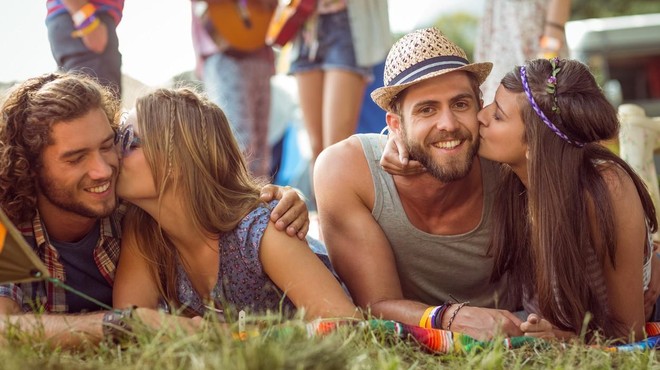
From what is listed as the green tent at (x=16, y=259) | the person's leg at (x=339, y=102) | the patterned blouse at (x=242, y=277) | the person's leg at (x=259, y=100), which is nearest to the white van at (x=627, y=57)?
the person's leg at (x=259, y=100)

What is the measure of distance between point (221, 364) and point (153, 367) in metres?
0.25

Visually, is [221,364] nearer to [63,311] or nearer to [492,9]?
[63,311]

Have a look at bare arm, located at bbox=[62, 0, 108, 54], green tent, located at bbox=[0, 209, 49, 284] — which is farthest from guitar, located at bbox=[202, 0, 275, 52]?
green tent, located at bbox=[0, 209, 49, 284]

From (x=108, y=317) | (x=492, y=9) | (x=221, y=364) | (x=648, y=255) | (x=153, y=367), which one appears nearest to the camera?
(x=221, y=364)

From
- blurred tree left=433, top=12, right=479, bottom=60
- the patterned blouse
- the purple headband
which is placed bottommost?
blurred tree left=433, top=12, right=479, bottom=60

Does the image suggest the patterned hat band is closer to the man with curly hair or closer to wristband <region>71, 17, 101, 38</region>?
the man with curly hair

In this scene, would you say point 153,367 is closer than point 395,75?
Yes

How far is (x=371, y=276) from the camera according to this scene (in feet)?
11.2

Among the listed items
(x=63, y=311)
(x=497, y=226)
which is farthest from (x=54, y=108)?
(x=497, y=226)

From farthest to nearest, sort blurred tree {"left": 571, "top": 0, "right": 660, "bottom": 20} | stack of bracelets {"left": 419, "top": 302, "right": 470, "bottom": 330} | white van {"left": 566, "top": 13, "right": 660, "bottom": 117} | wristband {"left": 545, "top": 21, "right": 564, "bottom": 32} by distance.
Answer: blurred tree {"left": 571, "top": 0, "right": 660, "bottom": 20}, white van {"left": 566, "top": 13, "right": 660, "bottom": 117}, wristband {"left": 545, "top": 21, "right": 564, "bottom": 32}, stack of bracelets {"left": 419, "top": 302, "right": 470, "bottom": 330}

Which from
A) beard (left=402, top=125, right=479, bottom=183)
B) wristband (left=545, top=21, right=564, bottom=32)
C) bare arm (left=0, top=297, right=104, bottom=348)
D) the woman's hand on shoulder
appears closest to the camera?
bare arm (left=0, top=297, right=104, bottom=348)

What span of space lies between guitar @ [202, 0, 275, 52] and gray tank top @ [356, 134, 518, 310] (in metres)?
2.14

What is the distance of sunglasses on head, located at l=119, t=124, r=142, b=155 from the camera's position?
126 inches

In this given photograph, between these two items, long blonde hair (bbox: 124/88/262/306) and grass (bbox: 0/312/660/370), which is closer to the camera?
grass (bbox: 0/312/660/370)
